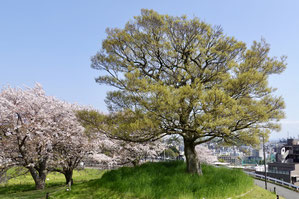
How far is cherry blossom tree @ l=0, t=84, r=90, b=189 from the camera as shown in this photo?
18938 millimetres

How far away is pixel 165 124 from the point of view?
13891 millimetres

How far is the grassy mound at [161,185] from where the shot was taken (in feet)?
43.2

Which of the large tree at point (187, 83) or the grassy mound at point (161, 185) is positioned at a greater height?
the large tree at point (187, 83)

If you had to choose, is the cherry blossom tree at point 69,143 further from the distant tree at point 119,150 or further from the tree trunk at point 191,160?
the tree trunk at point 191,160

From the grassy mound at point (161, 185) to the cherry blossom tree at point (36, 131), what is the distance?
6.86 metres

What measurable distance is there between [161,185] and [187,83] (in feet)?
21.3

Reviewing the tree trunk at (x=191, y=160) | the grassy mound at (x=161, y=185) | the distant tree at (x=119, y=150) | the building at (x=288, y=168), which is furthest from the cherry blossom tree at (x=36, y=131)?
the building at (x=288, y=168)

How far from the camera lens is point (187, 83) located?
50.4ft

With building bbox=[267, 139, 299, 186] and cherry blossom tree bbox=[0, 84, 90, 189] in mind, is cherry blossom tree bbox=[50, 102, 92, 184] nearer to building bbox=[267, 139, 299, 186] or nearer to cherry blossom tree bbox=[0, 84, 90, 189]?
cherry blossom tree bbox=[0, 84, 90, 189]

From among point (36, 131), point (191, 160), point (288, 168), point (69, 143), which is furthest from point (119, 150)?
point (288, 168)

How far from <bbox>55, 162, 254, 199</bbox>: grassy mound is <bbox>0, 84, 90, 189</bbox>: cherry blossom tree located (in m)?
6.86

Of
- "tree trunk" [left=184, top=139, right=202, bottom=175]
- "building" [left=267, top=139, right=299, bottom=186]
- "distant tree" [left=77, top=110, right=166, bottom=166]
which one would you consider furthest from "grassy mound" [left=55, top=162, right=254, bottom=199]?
"building" [left=267, top=139, right=299, bottom=186]

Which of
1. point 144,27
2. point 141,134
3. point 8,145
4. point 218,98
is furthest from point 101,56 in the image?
point 8,145

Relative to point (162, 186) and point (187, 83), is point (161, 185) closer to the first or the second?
point (162, 186)
